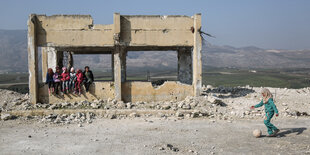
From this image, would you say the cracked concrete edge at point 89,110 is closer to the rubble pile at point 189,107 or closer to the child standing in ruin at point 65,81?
the rubble pile at point 189,107

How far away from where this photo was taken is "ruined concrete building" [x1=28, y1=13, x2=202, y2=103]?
40.9ft

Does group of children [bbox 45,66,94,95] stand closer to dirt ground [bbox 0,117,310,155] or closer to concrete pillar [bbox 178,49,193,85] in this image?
dirt ground [bbox 0,117,310,155]

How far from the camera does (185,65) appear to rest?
15.6m

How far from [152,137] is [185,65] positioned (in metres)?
7.72

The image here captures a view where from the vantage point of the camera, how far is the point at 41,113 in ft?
37.0

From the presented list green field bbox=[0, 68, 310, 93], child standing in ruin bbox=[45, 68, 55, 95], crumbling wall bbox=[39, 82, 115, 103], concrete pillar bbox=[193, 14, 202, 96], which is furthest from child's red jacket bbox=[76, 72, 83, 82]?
green field bbox=[0, 68, 310, 93]

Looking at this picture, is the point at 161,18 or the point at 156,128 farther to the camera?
the point at 161,18

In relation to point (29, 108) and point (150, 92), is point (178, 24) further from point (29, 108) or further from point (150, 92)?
point (29, 108)

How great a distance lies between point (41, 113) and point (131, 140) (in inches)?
187

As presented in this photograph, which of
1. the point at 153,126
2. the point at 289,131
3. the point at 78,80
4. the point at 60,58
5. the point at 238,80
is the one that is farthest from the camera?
the point at 238,80

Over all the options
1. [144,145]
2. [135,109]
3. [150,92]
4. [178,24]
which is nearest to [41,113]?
[135,109]

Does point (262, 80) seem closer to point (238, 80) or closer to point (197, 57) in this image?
point (238, 80)

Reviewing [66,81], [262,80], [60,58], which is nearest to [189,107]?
[66,81]

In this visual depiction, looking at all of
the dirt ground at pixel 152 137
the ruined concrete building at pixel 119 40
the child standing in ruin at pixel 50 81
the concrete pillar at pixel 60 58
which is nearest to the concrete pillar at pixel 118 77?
the ruined concrete building at pixel 119 40
